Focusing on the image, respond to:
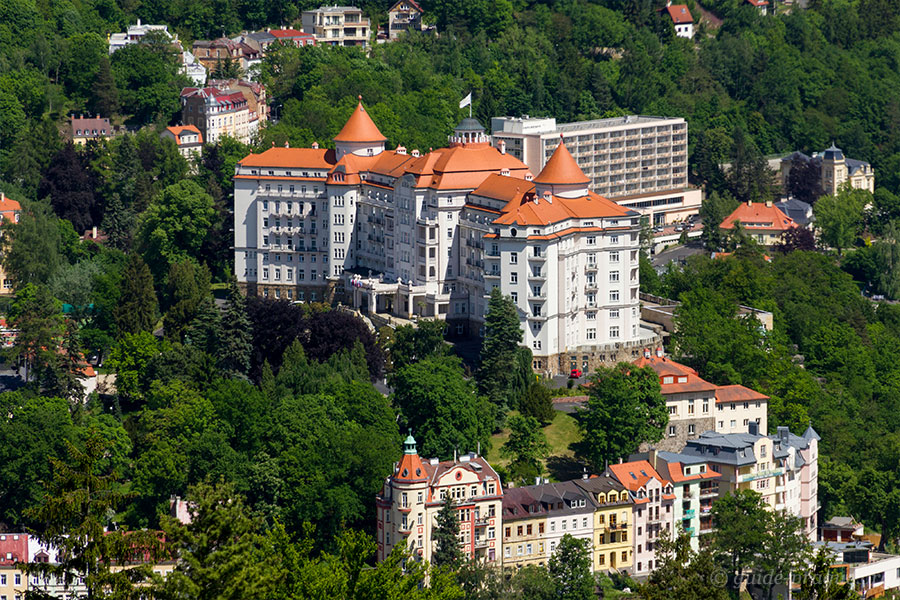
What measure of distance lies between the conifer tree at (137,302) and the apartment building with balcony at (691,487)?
41.4m

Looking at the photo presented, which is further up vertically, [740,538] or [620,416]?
[620,416]

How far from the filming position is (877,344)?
171 metres

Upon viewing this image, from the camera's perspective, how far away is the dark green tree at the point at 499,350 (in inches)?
5595

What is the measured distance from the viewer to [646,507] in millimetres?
130250

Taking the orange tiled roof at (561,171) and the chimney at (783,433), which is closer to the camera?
the chimney at (783,433)

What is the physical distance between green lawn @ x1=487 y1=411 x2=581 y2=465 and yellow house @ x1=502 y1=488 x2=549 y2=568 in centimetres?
1051

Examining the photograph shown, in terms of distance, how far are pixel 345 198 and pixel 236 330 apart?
2491 cm

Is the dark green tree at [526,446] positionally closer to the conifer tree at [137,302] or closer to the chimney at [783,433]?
the chimney at [783,433]

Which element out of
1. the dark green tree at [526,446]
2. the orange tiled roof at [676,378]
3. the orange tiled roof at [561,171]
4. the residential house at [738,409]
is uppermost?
the orange tiled roof at [561,171]

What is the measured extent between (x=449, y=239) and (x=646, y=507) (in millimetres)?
36167

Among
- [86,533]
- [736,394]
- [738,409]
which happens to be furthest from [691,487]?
[86,533]

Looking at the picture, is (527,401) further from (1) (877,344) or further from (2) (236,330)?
(1) (877,344)

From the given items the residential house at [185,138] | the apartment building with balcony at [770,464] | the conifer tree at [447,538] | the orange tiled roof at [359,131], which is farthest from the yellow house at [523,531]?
the residential house at [185,138]

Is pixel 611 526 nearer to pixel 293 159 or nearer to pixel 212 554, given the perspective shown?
pixel 293 159
